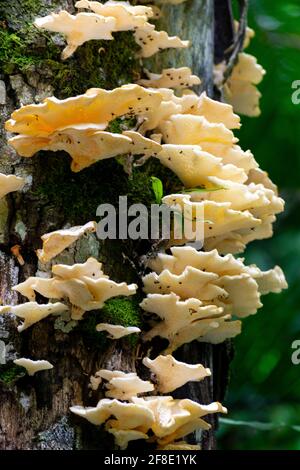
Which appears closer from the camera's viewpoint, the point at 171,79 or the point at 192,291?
the point at 192,291

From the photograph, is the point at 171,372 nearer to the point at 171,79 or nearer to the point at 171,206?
the point at 171,206

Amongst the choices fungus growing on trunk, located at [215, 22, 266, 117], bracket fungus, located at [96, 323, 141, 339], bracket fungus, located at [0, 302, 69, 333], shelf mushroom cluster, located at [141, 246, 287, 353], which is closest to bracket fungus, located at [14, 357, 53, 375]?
bracket fungus, located at [0, 302, 69, 333]

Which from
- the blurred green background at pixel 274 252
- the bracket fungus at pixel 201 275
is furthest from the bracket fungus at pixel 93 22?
the blurred green background at pixel 274 252

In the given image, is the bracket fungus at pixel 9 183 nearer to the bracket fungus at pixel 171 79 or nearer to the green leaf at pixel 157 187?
the green leaf at pixel 157 187

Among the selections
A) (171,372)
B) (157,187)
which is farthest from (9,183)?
(171,372)

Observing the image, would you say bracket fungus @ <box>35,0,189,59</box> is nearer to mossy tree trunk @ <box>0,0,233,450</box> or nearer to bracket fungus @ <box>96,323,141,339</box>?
mossy tree trunk @ <box>0,0,233,450</box>

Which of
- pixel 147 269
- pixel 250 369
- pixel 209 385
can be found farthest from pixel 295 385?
pixel 147 269
